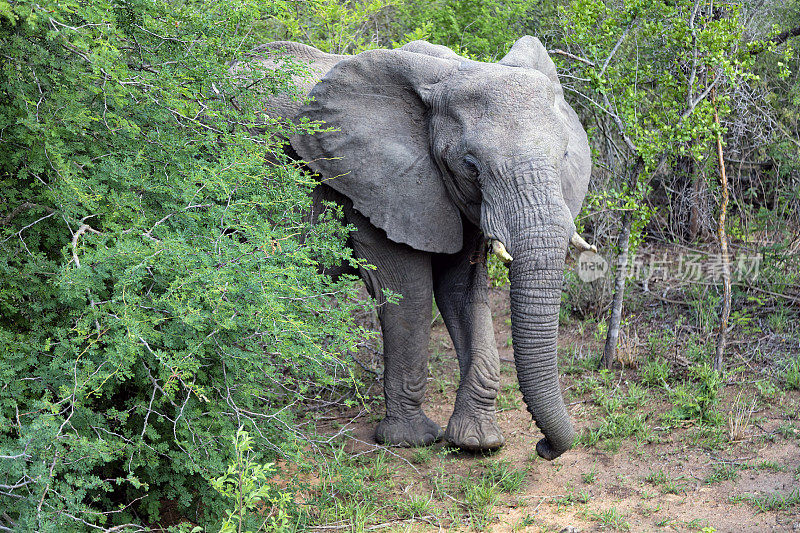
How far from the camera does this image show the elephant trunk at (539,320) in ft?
14.8

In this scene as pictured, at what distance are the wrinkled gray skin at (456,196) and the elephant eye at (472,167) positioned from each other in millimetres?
12

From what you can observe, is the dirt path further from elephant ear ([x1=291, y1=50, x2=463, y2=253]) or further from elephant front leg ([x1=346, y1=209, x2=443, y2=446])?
elephant ear ([x1=291, y1=50, x2=463, y2=253])

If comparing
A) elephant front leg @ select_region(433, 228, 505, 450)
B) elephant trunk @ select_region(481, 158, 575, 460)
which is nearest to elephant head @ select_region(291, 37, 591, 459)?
elephant trunk @ select_region(481, 158, 575, 460)

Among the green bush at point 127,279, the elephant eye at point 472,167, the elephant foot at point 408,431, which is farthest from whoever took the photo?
the elephant foot at point 408,431

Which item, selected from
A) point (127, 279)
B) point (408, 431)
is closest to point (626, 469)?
point (408, 431)

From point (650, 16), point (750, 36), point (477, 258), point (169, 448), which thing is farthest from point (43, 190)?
point (750, 36)

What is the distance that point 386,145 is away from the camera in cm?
544

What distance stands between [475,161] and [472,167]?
0.27 feet

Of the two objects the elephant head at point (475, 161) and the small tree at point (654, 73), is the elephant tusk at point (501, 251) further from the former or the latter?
the small tree at point (654, 73)

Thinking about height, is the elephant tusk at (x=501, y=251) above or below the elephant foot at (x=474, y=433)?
above

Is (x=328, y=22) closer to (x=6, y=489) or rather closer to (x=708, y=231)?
(x=708, y=231)

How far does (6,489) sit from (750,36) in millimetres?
6616

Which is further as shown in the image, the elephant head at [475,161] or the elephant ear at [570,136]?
the elephant ear at [570,136]

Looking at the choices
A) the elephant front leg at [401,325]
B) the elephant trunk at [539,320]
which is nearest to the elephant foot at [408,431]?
the elephant front leg at [401,325]
